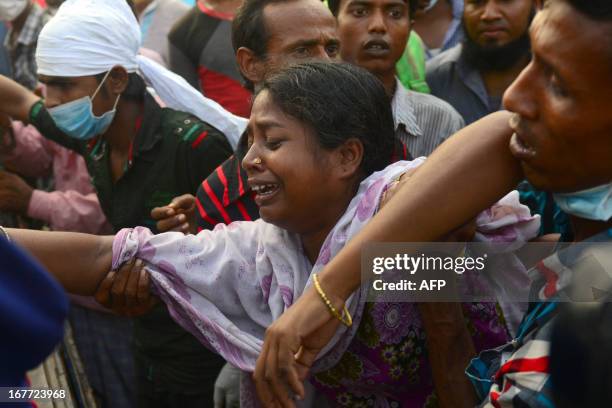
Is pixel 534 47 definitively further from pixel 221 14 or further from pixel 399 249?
pixel 221 14

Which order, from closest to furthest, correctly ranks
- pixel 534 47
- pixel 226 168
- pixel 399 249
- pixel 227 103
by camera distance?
pixel 534 47, pixel 399 249, pixel 226 168, pixel 227 103

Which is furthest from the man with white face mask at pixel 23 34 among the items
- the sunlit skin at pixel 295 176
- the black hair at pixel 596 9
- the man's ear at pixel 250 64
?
the black hair at pixel 596 9

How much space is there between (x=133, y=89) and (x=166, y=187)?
53cm

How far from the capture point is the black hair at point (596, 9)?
5.38ft

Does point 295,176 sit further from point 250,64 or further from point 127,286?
point 250,64

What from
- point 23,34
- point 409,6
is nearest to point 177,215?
point 409,6

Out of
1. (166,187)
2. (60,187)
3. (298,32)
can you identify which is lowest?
(60,187)

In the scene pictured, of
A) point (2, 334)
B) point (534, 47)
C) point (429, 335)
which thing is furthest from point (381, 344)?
point (2, 334)

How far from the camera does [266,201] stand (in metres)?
2.37

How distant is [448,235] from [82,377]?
2.29 meters

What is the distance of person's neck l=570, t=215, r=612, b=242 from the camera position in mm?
1827

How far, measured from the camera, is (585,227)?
1.86 metres

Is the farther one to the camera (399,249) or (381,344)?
(381,344)

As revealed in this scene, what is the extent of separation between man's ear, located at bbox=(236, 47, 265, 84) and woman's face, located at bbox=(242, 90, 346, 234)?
1.03 metres
